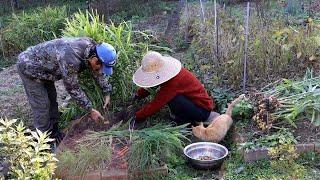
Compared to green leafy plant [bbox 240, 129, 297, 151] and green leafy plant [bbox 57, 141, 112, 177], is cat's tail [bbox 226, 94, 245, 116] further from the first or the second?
green leafy plant [bbox 57, 141, 112, 177]

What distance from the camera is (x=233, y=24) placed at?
6195 mm

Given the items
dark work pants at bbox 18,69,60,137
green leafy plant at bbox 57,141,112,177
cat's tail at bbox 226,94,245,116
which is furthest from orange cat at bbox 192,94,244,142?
dark work pants at bbox 18,69,60,137

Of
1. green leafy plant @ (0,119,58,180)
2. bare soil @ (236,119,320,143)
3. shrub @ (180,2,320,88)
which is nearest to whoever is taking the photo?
green leafy plant @ (0,119,58,180)

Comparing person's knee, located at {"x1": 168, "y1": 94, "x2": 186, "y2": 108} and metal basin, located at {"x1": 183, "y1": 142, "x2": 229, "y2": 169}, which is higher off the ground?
person's knee, located at {"x1": 168, "y1": 94, "x2": 186, "y2": 108}

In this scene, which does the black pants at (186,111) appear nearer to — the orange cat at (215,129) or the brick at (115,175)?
the orange cat at (215,129)

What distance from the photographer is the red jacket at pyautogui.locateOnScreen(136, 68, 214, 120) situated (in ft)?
14.7

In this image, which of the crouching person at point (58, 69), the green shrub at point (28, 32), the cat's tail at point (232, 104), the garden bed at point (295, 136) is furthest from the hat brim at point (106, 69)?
the green shrub at point (28, 32)

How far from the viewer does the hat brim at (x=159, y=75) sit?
177 inches

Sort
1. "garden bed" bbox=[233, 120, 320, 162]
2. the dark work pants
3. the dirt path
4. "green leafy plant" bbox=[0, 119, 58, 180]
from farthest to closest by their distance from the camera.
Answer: the dirt path
the dark work pants
"garden bed" bbox=[233, 120, 320, 162]
"green leafy plant" bbox=[0, 119, 58, 180]

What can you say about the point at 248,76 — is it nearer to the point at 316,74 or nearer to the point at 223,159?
the point at 316,74

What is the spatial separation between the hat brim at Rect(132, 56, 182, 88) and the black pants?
221 mm

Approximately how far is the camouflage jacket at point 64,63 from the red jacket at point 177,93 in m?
0.54

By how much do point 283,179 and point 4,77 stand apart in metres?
4.86

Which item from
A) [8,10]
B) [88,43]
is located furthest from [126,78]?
[8,10]
